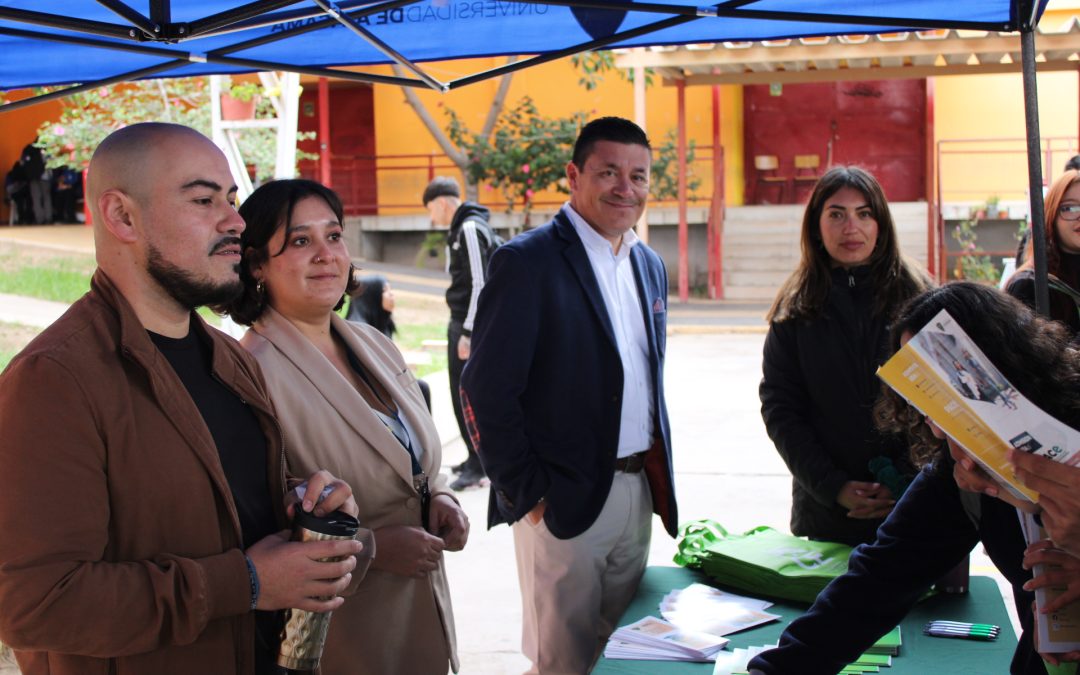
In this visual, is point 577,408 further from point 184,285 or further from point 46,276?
point 46,276

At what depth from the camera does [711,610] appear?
107 inches

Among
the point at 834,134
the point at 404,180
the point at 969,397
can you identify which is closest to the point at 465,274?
the point at 969,397

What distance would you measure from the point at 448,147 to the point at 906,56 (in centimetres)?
816

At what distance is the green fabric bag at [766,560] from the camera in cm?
278

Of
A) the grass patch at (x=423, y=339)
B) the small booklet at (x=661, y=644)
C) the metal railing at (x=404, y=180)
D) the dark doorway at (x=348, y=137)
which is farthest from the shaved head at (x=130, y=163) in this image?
the dark doorway at (x=348, y=137)

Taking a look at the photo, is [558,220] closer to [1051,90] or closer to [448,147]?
[448,147]

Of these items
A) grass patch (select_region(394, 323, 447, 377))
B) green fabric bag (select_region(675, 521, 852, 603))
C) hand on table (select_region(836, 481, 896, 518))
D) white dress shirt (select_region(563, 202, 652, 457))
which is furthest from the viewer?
grass patch (select_region(394, 323, 447, 377))

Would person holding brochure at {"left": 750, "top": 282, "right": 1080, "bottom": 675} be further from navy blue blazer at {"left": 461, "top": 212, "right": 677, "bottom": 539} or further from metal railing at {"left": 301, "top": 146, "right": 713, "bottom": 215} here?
metal railing at {"left": 301, "top": 146, "right": 713, "bottom": 215}

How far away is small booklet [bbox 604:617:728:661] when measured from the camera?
244 cm

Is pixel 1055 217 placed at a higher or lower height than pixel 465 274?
higher

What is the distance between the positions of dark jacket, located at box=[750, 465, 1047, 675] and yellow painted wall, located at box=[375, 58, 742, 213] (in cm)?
1690

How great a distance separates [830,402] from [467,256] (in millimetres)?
3441

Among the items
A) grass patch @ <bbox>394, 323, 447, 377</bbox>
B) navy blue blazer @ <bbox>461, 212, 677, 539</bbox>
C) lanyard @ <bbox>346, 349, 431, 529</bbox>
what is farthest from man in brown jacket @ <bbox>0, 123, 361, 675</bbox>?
grass patch @ <bbox>394, 323, 447, 377</bbox>

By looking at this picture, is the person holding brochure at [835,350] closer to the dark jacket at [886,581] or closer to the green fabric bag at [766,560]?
the green fabric bag at [766,560]
